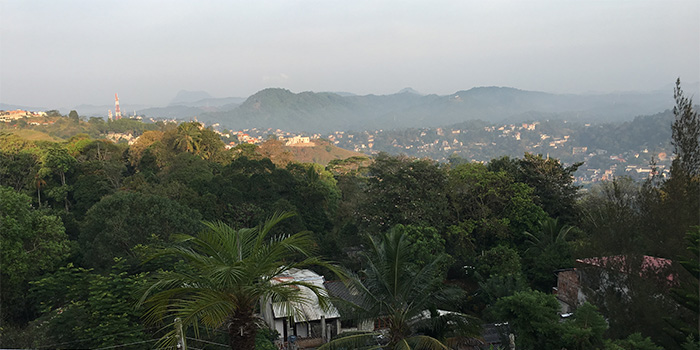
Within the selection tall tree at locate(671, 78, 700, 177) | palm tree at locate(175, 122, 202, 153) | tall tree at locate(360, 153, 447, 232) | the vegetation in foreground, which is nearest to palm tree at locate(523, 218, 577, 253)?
the vegetation in foreground

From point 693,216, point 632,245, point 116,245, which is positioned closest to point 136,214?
point 116,245

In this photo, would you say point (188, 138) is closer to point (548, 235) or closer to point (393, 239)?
point (548, 235)

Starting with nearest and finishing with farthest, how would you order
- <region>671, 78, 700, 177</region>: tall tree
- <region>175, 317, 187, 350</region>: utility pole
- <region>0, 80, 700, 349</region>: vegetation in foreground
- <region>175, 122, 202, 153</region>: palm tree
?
1. <region>175, 317, 187, 350</region>: utility pole
2. <region>0, 80, 700, 349</region>: vegetation in foreground
3. <region>671, 78, 700, 177</region>: tall tree
4. <region>175, 122, 202, 153</region>: palm tree

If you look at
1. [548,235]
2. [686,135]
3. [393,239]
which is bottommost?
[548,235]

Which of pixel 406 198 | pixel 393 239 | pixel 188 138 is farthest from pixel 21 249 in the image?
pixel 188 138

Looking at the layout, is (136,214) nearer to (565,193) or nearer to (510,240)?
(510,240)

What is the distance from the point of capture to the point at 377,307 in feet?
31.5

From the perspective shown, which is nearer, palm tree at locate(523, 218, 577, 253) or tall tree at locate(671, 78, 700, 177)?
tall tree at locate(671, 78, 700, 177)

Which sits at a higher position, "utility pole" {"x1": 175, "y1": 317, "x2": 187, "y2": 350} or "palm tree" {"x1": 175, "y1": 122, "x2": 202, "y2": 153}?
"palm tree" {"x1": 175, "y1": 122, "x2": 202, "y2": 153}

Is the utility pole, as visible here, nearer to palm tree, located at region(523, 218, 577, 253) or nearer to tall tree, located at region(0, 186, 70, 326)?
tall tree, located at region(0, 186, 70, 326)

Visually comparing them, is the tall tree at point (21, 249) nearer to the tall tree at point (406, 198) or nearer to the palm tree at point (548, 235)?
the tall tree at point (406, 198)

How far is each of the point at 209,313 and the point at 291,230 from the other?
52.4ft

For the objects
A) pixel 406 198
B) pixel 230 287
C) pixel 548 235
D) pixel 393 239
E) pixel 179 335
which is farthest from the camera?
pixel 406 198

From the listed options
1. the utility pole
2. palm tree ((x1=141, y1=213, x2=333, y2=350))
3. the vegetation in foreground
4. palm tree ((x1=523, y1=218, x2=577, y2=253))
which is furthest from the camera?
palm tree ((x1=523, y1=218, x2=577, y2=253))
